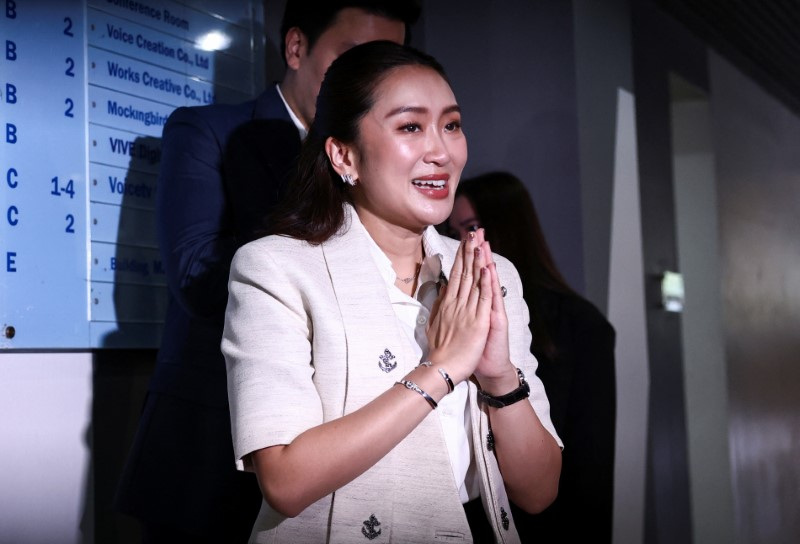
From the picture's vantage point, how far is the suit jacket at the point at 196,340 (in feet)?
6.73

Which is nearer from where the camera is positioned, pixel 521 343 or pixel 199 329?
Result: pixel 521 343

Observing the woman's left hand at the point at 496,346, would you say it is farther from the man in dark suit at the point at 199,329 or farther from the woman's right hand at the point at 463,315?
the man in dark suit at the point at 199,329

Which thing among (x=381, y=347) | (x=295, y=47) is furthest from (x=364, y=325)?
(x=295, y=47)

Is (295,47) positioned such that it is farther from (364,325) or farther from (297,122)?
(364,325)

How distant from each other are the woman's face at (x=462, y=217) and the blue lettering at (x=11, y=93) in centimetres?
143

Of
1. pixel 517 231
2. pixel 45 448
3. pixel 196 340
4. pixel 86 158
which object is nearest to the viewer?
pixel 196 340

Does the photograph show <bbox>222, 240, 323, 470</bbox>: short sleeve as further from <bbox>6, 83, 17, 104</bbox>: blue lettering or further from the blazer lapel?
<bbox>6, 83, 17, 104</bbox>: blue lettering

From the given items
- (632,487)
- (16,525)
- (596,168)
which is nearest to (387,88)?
(16,525)

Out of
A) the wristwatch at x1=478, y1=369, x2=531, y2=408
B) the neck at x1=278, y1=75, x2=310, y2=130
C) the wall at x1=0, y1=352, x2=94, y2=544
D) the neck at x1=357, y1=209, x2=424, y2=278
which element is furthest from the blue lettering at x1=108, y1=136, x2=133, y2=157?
the wristwatch at x1=478, y1=369, x2=531, y2=408

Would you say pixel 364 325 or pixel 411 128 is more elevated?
pixel 411 128

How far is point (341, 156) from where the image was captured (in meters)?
1.86

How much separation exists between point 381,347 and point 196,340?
0.66 m

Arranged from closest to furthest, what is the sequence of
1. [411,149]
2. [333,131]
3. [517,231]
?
[411,149], [333,131], [517,231]

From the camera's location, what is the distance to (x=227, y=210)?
2.17 metres
